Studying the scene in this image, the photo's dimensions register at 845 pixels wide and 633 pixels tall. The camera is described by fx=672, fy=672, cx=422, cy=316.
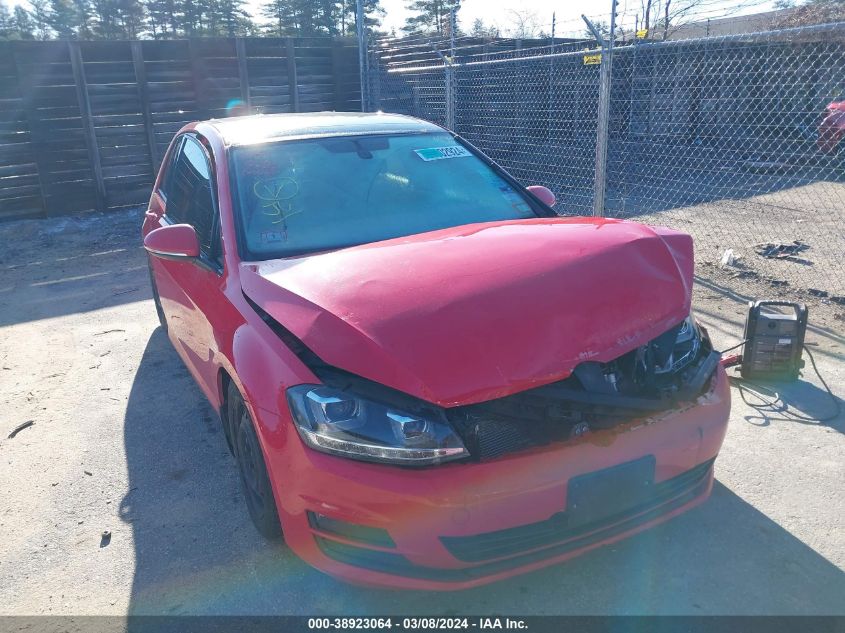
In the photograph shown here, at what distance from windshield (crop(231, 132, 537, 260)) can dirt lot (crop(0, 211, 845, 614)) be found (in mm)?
1296

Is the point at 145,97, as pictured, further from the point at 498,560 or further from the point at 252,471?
the point at 498,560

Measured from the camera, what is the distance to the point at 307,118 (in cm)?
397

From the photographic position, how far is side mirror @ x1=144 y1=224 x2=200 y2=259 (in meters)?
3.16

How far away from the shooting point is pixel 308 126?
3.74 metres

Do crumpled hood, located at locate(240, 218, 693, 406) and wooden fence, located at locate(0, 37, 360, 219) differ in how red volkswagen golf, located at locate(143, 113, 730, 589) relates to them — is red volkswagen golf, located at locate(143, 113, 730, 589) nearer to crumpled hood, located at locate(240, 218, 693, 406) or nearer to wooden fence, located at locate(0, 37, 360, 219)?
crumpled hood, located at locate(240, 218, 693, 406)

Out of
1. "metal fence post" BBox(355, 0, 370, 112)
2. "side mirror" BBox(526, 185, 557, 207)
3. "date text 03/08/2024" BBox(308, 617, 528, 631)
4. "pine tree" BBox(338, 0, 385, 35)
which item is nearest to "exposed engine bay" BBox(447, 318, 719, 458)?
"date text 03/08/2024" BBox(308, 617, 528, 631)

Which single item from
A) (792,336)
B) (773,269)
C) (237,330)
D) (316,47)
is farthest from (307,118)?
(316,47)

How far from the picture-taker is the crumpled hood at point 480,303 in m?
2.13

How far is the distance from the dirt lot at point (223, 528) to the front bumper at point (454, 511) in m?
0.36

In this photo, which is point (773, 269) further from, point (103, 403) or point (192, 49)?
point (192, 49)

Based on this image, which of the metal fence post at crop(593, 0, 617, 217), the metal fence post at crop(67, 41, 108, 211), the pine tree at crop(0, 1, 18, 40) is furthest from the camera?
the pine tree at crop(0, 1, 18, 40)

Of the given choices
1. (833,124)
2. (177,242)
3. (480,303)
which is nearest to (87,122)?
(177,242)

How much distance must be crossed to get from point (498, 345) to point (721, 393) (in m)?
0.98

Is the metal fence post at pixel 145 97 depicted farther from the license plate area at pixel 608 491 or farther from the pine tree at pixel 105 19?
the pine tree at pixel 105 19
